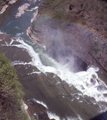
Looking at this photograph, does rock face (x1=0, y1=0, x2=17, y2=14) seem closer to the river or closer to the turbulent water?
the river

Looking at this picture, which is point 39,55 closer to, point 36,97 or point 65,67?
point 65,67

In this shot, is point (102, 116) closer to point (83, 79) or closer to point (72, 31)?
point (83, 79)

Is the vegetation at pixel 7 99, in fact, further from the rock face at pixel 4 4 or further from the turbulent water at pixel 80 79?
the rock face at pixel 4 4

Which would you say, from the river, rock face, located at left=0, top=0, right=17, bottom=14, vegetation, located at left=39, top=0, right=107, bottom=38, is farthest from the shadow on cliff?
rock face, located at left=0, top=0, right=17, bottom=14

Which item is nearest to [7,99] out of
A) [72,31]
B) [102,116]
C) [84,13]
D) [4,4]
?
[102,116]

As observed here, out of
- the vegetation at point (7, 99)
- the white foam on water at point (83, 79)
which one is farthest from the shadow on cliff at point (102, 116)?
the vegetation at point (7, 99)

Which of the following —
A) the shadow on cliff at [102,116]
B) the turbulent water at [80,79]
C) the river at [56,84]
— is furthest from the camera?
the turbulent water at [80,79]
